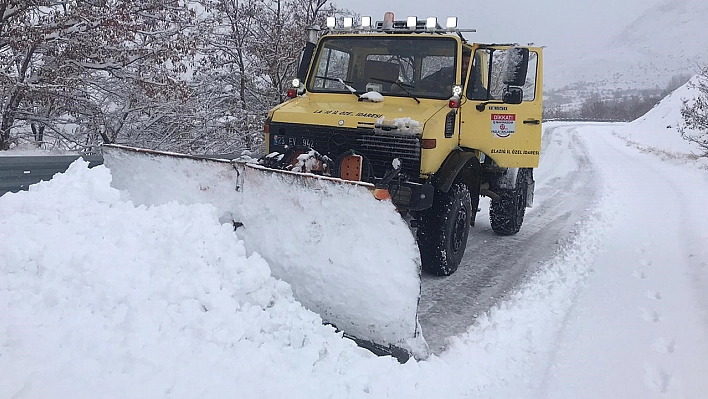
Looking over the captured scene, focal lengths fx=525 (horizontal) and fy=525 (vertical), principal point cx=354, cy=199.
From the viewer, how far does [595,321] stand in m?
3.96

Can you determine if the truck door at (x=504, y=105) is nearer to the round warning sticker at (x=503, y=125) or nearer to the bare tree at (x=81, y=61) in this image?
the round warning sticker at (x=503, y=125)

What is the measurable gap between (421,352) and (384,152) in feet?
6.25

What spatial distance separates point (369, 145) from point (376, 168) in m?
0.21

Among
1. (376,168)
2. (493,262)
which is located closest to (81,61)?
(376,168)

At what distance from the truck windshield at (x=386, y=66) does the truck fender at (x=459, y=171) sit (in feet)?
1.94

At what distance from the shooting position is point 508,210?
6535 millimetres

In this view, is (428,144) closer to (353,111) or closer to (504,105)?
(353,111)

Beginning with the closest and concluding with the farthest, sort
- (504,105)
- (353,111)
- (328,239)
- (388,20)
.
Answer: (328,239) → (353,111) → (504,105) → (388,20)

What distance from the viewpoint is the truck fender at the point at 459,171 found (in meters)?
4.63

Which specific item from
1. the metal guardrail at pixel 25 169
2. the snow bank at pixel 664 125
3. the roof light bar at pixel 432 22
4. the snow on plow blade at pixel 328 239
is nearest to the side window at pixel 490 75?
the roof light bar at pixel 432 22

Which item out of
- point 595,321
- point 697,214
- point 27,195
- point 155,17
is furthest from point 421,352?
point 155,17

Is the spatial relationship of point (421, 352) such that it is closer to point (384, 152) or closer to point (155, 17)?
point (384, 152)

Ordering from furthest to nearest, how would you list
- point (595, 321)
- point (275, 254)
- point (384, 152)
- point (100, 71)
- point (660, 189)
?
1. point (660, 189)
2. point (100, 71)
3. point (384, 152)
4. point (595, 321)
5. point (275, 254)

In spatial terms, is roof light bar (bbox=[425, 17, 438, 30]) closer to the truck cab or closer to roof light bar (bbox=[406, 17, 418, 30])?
the truck cab
